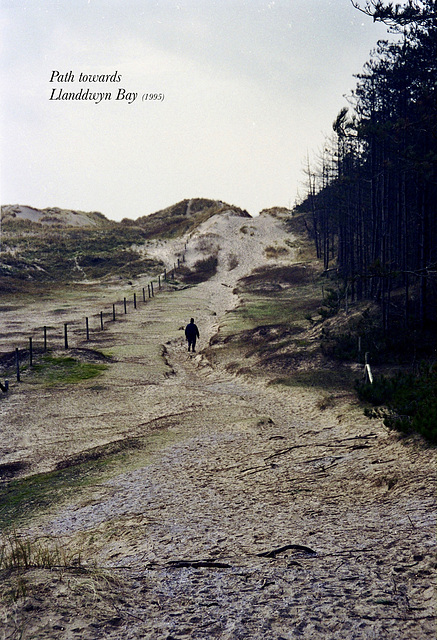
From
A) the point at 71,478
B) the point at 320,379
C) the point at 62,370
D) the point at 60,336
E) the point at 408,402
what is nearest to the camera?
the point at 71,478

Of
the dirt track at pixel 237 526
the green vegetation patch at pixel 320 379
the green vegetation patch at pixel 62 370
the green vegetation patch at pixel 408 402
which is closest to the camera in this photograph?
the dirt track at pixel 237 526

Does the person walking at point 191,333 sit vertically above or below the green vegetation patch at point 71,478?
above

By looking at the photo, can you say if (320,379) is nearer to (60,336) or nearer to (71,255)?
(60,336)

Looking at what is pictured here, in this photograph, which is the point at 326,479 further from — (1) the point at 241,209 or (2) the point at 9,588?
(1) the point at 241,209

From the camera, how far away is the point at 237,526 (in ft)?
25.9

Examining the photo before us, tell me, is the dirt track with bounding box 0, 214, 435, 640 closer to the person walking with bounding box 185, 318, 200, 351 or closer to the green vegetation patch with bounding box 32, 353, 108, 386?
the green vegetation patch with bounding box 32, 353, 108, 386

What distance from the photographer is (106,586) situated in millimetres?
5656

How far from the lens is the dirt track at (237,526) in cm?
511

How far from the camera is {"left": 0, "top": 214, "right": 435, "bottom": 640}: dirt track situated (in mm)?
5105

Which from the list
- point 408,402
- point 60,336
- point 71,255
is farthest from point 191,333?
point 71,255


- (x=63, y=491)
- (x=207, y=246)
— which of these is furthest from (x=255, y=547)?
(x=207, y=246)

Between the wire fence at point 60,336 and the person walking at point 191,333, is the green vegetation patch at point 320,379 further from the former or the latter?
the wire fence at point 60,336

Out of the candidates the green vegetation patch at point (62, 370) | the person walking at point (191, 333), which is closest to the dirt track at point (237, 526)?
the green vegetation patch at point (62, 370)

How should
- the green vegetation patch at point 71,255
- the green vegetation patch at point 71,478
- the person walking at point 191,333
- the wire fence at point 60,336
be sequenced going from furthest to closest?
the green vegetation patch at point 71,255
the person walking at point 191,333
the wire fence at point 60,336
the green vegetation patch at point 71,478
